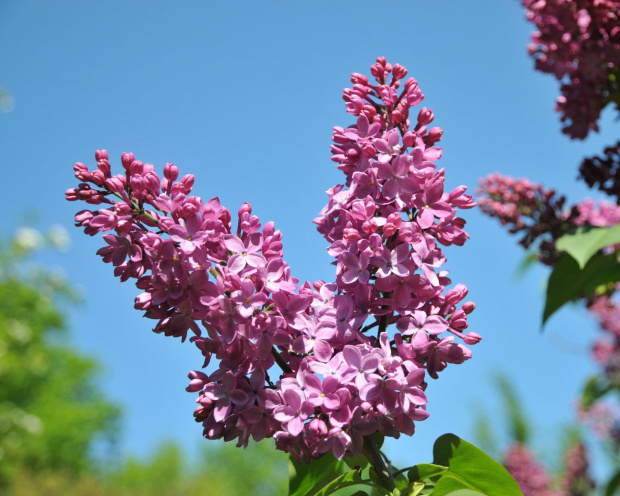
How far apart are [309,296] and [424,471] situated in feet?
1.27

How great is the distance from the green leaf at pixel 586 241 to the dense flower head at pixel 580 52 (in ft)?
1.71

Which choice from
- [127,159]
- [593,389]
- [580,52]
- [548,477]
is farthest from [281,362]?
[548,477]

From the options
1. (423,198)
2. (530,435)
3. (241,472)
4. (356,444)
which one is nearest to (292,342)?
(356,444)

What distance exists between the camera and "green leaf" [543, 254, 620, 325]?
179 centimetres

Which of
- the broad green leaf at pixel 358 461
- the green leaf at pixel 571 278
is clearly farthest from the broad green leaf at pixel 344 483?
the green leaf at pixel 571 278

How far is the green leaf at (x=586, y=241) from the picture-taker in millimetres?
1650

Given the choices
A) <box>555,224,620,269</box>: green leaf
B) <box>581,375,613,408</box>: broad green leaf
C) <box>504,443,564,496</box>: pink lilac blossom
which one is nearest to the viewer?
<box>555,224,620,269</box>: green leaf

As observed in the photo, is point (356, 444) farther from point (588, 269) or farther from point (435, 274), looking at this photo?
point (588, 269)

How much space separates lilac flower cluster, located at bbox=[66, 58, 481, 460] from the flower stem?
0.08m

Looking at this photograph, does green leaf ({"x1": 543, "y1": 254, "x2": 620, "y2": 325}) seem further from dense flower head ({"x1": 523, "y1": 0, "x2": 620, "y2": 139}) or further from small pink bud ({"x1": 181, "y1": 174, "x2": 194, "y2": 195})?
small pink bud ({"x1": 181, "y1": 174, "x2": 194, "y2": 195})

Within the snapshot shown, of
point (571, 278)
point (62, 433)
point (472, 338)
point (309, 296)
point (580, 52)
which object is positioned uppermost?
point (62, 433)

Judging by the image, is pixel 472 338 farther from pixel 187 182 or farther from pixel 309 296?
pixel 187 182

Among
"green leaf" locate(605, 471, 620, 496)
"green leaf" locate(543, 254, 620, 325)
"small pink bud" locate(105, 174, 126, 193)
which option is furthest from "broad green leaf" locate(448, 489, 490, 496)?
"green leaf" locate(605, 471, 620, 496)

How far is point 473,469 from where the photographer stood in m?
1.06
